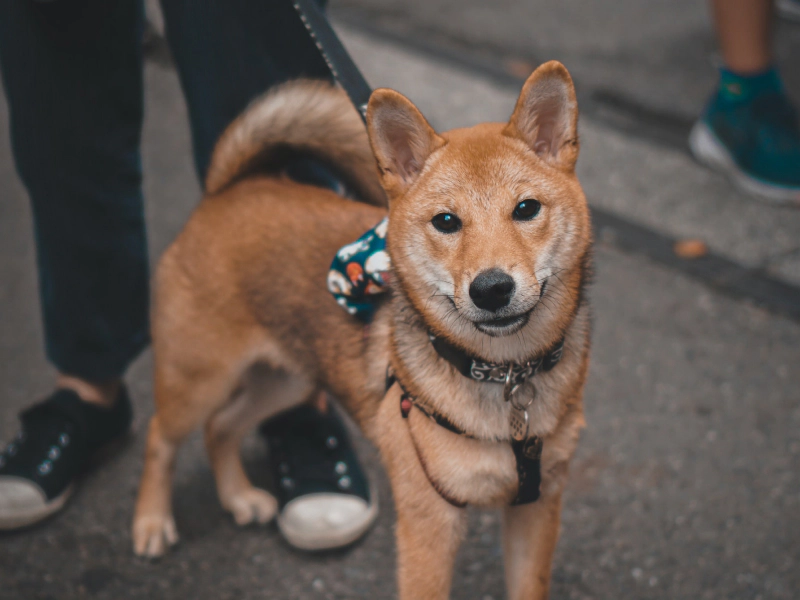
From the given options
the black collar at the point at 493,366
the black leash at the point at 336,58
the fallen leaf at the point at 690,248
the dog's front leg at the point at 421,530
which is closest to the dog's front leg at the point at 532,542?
the dog's front leg at the point at 421,530

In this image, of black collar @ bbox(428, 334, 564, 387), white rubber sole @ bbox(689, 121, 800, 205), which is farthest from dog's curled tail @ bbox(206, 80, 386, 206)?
white rubber sole @ bbox(689, 121, 800, 205)

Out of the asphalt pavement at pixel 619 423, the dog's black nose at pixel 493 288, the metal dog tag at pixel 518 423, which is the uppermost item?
the dog's black nose at pixel 493 288

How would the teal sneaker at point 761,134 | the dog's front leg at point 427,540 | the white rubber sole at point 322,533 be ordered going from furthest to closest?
the teal sneaker at point 761,134 < the white rubber sole at point 322,533 < the dog's front leg at point 427,540

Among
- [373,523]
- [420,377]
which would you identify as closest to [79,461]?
[373,523]

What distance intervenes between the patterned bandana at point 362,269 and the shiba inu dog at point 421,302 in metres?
0.06

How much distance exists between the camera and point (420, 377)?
1689mm

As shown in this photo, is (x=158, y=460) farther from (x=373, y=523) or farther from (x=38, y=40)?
(x=38, y=40)

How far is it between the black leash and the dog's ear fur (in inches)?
14.1

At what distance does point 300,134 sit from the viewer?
6.57 ft

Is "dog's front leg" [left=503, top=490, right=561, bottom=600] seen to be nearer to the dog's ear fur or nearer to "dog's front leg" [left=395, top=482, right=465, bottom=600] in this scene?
"dog's front leg" [left=395, top=482, right=465, bottom=600]

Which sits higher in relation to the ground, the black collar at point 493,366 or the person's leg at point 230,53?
the person's leg at point 230,53

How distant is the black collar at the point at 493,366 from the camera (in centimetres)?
162

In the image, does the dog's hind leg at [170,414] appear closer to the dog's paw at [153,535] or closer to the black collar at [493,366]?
the dog's paw at [153,535]

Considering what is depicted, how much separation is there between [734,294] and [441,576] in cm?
195
